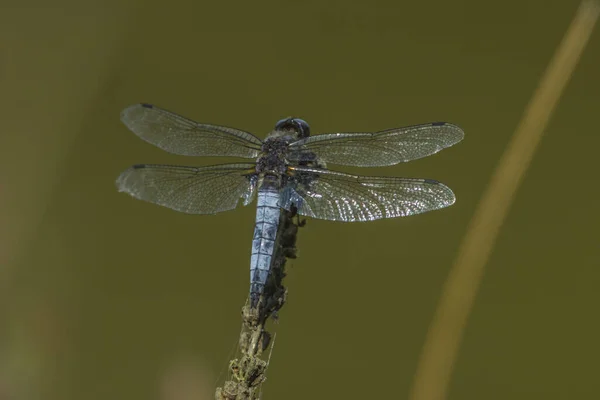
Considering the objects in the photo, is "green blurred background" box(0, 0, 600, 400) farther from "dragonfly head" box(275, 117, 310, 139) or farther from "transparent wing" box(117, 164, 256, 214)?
"transparent wing" box(117, 164, 256, 214)

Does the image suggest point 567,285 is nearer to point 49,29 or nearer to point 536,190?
point 536,190

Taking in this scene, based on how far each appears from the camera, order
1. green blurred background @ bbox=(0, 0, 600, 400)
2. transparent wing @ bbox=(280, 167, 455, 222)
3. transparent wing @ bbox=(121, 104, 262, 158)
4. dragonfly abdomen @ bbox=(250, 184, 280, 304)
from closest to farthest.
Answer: dragonfly abdomen @ bbox=(250, 184, 280, 304) < transparent wing @ bbox=(280, 167, 455, 222) < transparent wing @ bbox=(121, 104, 262, 158) < green blurred background @ bbox=(0, 0, 600, 400)

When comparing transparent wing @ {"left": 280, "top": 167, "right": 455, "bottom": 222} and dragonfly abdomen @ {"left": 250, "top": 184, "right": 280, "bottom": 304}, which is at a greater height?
transparent wing @ {"left": 280, "top": 167, "right": 455, "bottom": 222}

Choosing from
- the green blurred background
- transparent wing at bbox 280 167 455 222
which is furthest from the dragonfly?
the green blurred background

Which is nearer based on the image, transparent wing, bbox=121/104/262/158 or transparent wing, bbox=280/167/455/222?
transparent wing, bbox=280/167/455/222

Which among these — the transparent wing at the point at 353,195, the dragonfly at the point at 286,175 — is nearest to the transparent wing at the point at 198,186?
the dragonfly at the point at 286,175

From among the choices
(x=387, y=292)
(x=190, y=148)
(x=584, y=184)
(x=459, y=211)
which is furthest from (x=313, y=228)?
(x=584, y=184)
